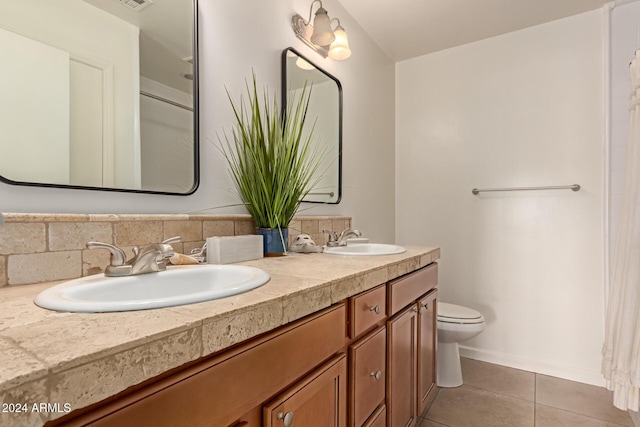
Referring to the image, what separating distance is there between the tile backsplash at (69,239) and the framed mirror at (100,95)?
0.34 feet

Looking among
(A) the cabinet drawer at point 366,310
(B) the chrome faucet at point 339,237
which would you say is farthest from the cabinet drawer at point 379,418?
(B) the chrome faucet at point 339,237

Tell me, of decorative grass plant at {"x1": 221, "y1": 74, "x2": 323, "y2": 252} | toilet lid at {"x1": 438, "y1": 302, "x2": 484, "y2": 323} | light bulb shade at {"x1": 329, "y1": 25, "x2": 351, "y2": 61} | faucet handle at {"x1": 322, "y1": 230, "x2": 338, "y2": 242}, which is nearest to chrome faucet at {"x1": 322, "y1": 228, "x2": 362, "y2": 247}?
faucet handle at {"x1": 322, "y1": 230, "x2": 338, "y2": 242}

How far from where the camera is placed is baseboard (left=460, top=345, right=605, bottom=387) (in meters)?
2.05

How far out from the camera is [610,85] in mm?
1991

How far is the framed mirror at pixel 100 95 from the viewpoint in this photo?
80cm

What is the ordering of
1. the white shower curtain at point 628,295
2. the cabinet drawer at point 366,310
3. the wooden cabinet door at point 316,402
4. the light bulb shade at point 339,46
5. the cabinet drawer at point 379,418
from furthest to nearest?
the light bulb shade at point 339,46
the white shower curtain at point 628,295
the cabinet drawer at point 379,418
the cabinet drawer at point 366,310
the wooden cabinet door at point 316,402

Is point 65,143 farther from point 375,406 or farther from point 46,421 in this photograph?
point 375,406

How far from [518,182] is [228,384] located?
92.6 inches

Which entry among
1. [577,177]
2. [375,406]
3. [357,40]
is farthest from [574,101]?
[375,406]

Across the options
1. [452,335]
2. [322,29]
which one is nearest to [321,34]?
[322,29]

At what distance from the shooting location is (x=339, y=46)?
1790 millimetres

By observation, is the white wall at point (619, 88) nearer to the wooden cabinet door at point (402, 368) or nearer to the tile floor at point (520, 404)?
the tile floor at point (520, 404)

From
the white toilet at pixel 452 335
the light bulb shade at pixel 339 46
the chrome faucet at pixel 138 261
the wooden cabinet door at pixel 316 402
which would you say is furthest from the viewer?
the white toilet at pixel 452 335

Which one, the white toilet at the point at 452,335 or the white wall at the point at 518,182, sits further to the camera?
the white wall at the point at 518,182
